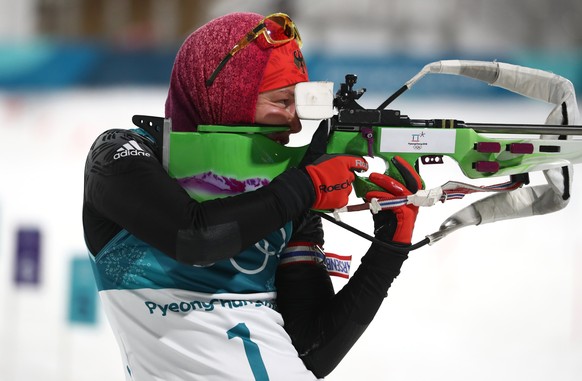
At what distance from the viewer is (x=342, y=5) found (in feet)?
13.0

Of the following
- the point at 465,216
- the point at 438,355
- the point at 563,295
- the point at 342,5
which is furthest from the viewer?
the point at 342,5

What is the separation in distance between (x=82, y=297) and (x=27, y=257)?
13.1 inches

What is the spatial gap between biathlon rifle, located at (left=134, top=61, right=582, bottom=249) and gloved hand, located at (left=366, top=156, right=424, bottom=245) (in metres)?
0.01

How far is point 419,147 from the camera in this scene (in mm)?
1364

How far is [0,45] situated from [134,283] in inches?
120

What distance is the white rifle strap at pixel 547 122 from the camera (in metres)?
1.50

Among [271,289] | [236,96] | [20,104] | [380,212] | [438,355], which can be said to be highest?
[236,96]

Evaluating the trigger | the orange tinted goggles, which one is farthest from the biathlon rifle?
the orange tinted goggles

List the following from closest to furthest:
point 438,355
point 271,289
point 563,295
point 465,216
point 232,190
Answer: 1. point 232,190
2. point 271,289
3. point 465,216
4. point 438,355
5. point 563,295

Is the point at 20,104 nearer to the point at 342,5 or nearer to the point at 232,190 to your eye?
the point at 342,5

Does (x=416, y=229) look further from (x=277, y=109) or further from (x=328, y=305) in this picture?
(x=277, y=109)

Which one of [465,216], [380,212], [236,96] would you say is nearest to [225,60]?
[236,96]

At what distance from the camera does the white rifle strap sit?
4.92 feet

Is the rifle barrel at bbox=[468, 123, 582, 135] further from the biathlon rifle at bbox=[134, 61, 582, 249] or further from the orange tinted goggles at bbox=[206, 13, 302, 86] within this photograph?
the orange tinted goggles at bbox=[206, 13, 302, 86]
